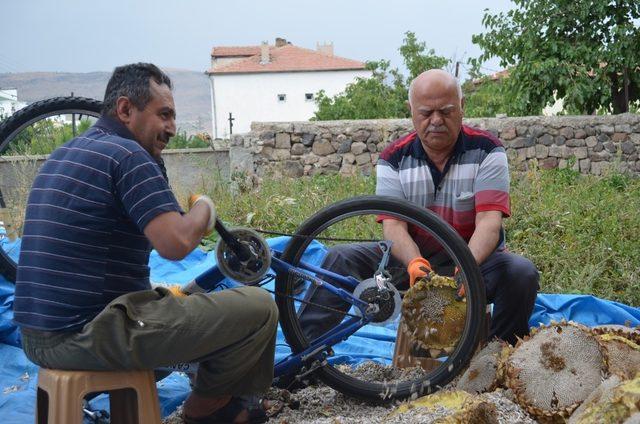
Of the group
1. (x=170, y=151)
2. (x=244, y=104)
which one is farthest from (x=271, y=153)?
(x=244, y=104)

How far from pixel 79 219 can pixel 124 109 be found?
479mm

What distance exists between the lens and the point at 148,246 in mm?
A: 2975

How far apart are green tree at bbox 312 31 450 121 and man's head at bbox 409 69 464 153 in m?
19.0

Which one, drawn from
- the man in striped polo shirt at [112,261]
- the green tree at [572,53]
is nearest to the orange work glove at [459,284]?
the man in striped polo shirt at [112,261]

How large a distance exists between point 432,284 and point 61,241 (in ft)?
5.00

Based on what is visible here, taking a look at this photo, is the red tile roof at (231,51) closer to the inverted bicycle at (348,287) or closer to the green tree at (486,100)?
the green tree at (486,100)

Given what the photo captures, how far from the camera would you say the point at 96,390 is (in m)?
2.77

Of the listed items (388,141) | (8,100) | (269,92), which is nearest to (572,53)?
(388,141)

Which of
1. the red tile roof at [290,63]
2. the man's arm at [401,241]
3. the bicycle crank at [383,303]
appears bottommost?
the bicycle crank at [383,303]

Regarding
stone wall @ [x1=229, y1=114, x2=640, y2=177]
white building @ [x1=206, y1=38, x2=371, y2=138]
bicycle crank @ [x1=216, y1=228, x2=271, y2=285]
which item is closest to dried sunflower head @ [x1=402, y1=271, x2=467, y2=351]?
bicycle crank @ [x1=216, y1=228, x2=271, y2=285]

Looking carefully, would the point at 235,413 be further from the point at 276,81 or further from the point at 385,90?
Result: the point at 276,81

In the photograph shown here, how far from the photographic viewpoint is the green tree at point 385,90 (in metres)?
22.7

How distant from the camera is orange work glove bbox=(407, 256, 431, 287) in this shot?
133 inches

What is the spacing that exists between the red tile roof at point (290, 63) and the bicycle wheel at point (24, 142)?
62.3m
